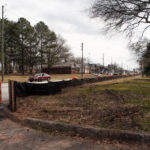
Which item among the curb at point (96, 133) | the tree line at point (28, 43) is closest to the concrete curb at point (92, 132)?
the curb at point (96, 133)

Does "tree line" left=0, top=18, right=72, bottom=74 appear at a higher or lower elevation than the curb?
higher

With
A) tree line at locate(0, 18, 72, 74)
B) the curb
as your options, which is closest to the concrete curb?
the curb

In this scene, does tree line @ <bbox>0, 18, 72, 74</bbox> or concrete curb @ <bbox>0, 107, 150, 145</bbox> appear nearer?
concrete curb @ <bbox>0, 107, 150, 145</bbox>

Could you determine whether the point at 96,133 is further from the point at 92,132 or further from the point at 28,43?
the point at 28,43

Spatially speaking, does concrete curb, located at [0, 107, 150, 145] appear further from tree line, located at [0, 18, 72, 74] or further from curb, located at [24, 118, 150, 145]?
tree line, located at [0, 18, 72, 74]

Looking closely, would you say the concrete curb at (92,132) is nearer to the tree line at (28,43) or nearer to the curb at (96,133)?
the curb at (96,133)

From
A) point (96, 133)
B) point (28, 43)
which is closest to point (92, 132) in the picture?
point (96, 133)

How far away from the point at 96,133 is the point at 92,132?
93mm

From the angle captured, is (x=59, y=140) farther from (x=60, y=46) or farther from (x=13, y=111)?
(x=60, y=46)

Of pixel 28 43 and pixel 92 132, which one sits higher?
pixel 28 43

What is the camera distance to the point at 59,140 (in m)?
3.30

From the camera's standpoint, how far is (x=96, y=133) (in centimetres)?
337

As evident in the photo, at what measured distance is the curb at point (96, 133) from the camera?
10.0 feet

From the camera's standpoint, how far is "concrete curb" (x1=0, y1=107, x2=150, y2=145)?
3059 mm
